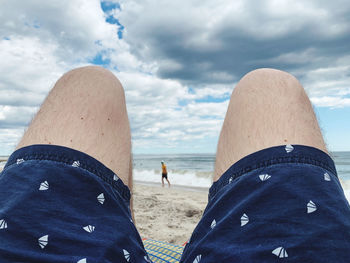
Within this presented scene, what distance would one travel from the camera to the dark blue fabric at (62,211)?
0.66 meters

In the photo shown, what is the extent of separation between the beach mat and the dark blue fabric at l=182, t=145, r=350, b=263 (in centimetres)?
107

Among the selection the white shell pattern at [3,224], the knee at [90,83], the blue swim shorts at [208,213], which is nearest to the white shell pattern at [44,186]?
the blue swim shorts at [208,213]

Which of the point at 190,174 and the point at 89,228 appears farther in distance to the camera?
the point at 190,174

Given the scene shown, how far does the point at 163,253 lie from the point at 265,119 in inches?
52.4

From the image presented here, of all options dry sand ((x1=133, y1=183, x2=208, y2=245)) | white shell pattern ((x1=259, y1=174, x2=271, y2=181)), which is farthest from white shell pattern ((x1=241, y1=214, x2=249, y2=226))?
dry sand ((x1=133, y1=183, x2=208, y2=245))

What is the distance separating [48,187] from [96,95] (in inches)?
16.4

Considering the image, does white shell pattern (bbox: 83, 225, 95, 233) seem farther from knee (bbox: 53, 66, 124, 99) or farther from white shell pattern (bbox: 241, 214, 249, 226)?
knee (bbox: 53, 66, 124, 99)

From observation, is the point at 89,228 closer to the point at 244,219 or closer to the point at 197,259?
the point at 197,259

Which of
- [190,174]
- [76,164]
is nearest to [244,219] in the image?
[76,164]

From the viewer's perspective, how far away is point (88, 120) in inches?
37.9

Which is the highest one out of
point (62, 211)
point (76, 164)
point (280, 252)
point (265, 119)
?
point (265, 119)

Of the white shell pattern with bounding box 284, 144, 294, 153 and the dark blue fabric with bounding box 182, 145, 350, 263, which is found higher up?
the white shell pattern with bounding box 284, 144, 294, 153

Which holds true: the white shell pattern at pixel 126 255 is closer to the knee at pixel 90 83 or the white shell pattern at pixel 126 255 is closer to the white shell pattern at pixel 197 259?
the white shell pattern at pixel 197 259

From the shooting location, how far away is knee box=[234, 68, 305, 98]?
3.20 feet
